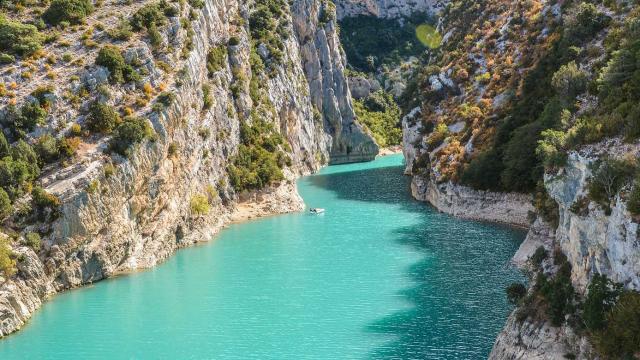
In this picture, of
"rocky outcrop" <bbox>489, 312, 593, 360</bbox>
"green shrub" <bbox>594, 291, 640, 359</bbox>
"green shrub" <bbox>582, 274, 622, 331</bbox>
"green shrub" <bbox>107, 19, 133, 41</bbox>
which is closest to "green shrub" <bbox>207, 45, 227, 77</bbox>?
"green shrub" <bbox>107, 19, 133, 41</bbox>

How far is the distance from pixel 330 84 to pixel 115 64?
97824 mm

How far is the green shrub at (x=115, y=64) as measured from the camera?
60938 millimetres

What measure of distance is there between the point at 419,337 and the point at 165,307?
2029cm

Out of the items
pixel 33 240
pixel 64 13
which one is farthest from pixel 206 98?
pixel 33 240

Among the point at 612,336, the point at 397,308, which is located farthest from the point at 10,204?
the point at 612,336

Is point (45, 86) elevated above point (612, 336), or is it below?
above

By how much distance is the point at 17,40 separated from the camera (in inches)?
2402

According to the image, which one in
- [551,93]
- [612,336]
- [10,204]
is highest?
[551,93]

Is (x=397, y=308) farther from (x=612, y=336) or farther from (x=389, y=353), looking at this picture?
(x=612, y=336)

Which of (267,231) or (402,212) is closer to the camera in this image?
(267,231)

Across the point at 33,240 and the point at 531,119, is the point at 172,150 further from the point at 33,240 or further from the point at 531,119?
the point at 531,119

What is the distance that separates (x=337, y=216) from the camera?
8362 centimetres

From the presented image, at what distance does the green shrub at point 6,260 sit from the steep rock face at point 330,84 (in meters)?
104

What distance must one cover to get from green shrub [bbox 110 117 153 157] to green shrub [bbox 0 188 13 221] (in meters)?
10.5
